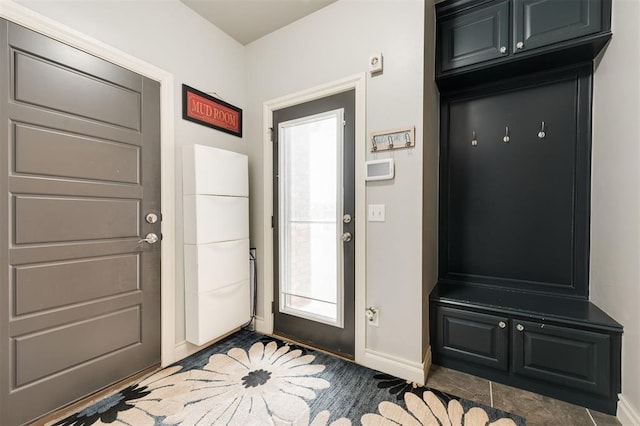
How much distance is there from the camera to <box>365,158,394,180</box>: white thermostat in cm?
193

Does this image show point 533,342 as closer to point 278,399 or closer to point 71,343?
point 278,399

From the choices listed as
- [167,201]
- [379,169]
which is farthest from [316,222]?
[167,201]

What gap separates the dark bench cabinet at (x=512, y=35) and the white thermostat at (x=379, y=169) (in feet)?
2.91

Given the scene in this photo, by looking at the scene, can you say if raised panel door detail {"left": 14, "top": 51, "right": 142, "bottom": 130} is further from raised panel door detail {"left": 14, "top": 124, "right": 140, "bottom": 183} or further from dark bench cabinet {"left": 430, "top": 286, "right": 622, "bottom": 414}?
dark bench cabinet {"left": 430, "top": 286, "right": 622, "bottom": 414}

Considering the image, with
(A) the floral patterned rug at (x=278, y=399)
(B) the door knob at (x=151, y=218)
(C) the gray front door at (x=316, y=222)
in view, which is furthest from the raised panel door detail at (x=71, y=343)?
(C) the gray front door at (x=316, y=222)

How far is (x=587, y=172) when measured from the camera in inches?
76.1

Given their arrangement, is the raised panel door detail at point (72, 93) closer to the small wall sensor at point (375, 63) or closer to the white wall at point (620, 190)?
the small wall sensor at point (375, 63)

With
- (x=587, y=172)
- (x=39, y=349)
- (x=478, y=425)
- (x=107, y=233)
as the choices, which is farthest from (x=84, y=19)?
(x=587, y=172)

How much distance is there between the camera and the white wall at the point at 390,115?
1855 millimetres

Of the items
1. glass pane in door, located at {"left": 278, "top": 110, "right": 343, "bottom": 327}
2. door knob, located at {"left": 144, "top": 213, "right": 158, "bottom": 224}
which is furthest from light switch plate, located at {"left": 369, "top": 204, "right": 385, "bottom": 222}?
door knob, located at {"left": 144, "top": 213, "right": 158, "bottom": 224}

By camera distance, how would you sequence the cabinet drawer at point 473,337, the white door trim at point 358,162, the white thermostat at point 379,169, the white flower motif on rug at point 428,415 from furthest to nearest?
the white door trim at point 358,162
the white thermostat at point 379,169
the cabinet drawer at point 473,337
the white flower motif on rug at point 428,415

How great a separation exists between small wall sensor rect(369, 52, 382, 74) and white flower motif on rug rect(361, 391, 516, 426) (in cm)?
219

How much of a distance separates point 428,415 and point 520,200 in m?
1.68

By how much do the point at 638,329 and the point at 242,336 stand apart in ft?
8.69
